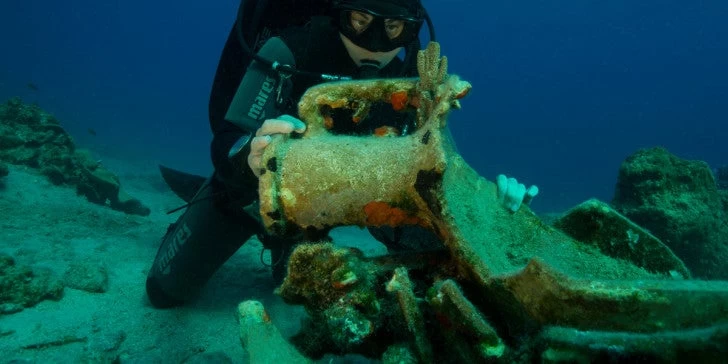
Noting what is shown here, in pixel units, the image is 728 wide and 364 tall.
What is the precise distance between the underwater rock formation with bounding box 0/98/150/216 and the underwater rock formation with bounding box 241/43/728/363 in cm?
814

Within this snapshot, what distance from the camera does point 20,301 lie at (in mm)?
3725

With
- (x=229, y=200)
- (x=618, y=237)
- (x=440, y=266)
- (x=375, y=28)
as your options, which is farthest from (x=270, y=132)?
(x=229, y=200)

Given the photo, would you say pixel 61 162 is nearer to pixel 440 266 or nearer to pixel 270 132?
pixel 270 132

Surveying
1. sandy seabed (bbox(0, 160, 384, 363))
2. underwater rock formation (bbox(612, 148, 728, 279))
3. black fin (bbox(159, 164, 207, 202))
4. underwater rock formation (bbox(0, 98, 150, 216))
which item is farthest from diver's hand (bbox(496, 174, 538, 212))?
underwater rock formation (bbox(0, 98, 150, 216))

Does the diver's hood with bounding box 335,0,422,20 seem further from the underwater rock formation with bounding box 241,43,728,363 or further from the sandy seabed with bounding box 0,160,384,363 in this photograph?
the sandy seabed with bounding box 0,160,384,363

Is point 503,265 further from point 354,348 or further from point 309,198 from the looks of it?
point 309,198

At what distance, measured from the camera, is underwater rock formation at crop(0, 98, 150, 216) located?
8.36 metres

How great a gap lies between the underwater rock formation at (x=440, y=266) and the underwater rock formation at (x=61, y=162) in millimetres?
8140

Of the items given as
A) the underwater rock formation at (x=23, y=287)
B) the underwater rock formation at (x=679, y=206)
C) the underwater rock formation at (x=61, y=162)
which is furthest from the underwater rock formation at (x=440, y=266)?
the underwater rock formation at (x=61, y=162)

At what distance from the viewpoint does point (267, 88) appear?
3.68 meters

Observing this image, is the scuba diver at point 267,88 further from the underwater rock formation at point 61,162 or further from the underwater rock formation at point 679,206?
the underwater rock formation at point 61,162

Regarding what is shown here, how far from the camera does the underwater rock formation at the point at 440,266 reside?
105 cm

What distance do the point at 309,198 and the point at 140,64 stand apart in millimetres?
133859

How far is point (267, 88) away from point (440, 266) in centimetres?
255
